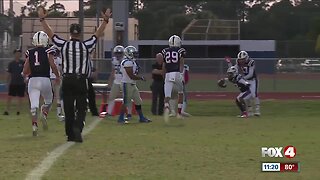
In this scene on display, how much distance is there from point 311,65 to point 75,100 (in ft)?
77.6

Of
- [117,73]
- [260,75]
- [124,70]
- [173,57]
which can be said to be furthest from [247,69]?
[260,75]

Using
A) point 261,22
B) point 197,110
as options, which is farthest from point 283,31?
point 197,110

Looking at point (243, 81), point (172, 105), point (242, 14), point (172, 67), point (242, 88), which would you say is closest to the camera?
point (172, 67)

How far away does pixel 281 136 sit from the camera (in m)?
12.6

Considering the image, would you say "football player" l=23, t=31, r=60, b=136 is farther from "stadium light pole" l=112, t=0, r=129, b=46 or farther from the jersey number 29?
"stadium light pole" l=112, t=0, r=129, b=46

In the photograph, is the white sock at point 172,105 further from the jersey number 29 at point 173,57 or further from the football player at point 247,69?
the football player at point 247,69

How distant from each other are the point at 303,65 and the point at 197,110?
13880 mm

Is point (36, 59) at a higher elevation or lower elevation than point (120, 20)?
lower

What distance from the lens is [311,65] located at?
109 feet

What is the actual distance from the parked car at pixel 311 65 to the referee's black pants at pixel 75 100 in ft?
71.2

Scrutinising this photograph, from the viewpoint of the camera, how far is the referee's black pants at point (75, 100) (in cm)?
1105

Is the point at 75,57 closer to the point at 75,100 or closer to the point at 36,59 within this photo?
the point at 75,100

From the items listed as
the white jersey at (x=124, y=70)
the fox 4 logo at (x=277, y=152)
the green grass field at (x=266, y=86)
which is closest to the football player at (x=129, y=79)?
the white jersey at (x=124, y=70)

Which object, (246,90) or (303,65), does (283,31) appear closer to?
(303,65)
